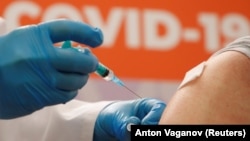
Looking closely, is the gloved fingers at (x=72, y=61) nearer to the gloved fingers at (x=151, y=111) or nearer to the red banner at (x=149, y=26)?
the gloved fingers at (x=151, y=111)

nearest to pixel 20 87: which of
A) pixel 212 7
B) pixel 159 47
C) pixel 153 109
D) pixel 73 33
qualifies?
pixel 73 33

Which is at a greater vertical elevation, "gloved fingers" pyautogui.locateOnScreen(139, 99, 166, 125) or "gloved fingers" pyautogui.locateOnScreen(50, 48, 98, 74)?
"gloved fingers" pyautogui.locateOnScreen(50, 48, 98, 74)

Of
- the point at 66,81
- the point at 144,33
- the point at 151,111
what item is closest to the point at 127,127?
the point at 151,111

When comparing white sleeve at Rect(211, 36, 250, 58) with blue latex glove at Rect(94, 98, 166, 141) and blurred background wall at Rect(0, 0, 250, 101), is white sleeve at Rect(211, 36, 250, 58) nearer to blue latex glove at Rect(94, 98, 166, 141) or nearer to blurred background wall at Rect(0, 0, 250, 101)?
blue latex glove at Rect(94, 98, 166, 141)

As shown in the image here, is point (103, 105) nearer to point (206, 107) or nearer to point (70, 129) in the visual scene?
point (70, 129)

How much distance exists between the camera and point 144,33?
1.87 metres

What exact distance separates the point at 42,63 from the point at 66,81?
0.07 metres

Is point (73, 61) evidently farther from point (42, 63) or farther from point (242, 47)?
point (242, 47)

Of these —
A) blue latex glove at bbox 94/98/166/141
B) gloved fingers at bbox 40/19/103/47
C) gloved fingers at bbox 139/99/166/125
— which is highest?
gloved fingers at bbox 40/19/103/47

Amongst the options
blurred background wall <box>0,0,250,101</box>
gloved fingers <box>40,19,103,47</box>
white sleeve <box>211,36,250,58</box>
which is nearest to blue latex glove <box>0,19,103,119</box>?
gloved fingers <box>40,19,103,47</box>

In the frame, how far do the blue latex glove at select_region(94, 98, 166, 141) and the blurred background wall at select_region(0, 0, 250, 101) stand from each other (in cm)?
51

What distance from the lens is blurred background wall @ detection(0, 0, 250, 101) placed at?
1.81 m

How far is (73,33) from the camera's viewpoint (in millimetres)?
977

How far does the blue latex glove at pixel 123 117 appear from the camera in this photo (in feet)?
3.72
